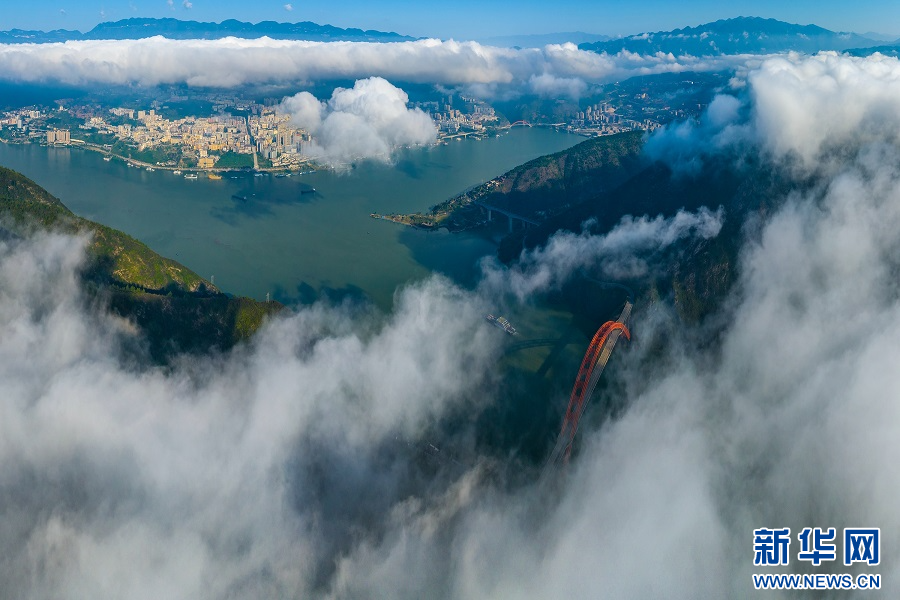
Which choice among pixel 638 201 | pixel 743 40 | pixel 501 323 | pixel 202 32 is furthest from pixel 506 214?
pixel 202 32

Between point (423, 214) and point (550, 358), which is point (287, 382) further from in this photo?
point (423, 214)

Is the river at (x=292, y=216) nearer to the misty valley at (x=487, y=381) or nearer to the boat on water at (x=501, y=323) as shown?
the misty valley at (x=487, y=381)

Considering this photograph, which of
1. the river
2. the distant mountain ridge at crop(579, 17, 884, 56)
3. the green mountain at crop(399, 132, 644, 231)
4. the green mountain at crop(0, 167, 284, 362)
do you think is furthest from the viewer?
the distant mountain ridge at crop(579, 17, 884, 56)

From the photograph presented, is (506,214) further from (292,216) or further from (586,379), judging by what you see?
(586,379)

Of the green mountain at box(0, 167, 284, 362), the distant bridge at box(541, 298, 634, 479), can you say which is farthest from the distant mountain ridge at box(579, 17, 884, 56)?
the green mountain at box(0, 167, 284, 362)

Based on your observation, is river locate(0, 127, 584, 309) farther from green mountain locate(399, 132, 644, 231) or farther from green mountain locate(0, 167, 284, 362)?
green mountain locate(0, 167, 284, 362)

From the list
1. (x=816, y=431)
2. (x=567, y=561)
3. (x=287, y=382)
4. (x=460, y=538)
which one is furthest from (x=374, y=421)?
(x=816, y=431)
